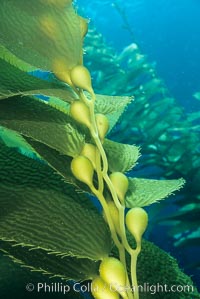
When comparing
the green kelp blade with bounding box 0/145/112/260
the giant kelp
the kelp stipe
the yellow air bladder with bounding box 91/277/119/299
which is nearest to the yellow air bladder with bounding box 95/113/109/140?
the kelp stipe

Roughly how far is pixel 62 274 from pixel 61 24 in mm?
387

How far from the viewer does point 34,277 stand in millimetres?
640

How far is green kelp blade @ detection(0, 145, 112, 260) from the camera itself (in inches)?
18.3

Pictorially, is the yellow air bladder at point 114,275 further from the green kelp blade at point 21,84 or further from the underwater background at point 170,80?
the underwater background at point 170,80

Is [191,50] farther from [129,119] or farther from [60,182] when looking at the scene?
[60,182]

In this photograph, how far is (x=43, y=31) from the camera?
0.56 metres

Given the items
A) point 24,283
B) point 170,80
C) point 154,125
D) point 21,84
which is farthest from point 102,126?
point 170,80

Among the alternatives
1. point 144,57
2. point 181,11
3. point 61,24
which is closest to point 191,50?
point 181,11

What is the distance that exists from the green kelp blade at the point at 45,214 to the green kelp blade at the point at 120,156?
0.09 m

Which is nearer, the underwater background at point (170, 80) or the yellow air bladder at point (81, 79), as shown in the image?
the yellow air bladder at point (81, 79)

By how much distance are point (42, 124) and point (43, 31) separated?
0.49 ft

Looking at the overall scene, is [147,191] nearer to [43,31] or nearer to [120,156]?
[120,156]

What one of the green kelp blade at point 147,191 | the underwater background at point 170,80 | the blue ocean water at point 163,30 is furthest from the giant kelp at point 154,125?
the blue ocean water at point 163,30

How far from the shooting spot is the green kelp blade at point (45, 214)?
18.3 inches
